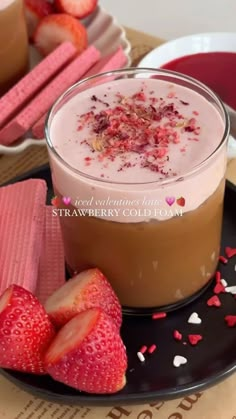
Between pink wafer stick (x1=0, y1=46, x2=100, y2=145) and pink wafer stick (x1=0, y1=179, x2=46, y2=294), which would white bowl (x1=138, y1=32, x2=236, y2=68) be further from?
pink wafer stick (x1=0, y1=179, x2=46, y2=294)

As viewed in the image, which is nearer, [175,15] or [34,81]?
[34,81]

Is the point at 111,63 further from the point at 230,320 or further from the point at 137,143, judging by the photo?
the point at 230,320

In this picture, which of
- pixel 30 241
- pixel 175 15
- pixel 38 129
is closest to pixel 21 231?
pixel 30 241

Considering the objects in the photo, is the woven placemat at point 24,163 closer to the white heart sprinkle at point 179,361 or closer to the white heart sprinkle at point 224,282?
the white heart sprinkle at point 224,282

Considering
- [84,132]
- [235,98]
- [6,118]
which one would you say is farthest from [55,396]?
[235,98]

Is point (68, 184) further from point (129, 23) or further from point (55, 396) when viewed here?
point (129, 23)

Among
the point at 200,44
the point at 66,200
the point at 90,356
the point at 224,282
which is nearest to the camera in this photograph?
the point at 90,356

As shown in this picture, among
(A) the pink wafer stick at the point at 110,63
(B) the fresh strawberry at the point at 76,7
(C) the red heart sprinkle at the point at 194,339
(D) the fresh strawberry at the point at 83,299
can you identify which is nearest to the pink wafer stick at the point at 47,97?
(A) the pink wafer stick at the point at 110,63
